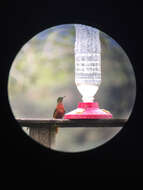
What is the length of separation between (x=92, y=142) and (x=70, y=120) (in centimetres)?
236

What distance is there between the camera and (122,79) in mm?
4773

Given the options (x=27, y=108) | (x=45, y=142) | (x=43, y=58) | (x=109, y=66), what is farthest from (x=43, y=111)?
(x=45, y=142)

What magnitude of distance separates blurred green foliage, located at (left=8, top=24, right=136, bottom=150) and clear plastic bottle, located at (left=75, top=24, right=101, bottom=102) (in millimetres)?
770

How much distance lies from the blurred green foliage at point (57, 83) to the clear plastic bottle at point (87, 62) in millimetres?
770

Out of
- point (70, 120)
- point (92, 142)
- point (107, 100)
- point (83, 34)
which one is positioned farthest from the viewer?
point (107, 100)

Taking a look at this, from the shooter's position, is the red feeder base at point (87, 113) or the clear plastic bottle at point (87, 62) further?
the clear plastic bottle at point (87, 62)

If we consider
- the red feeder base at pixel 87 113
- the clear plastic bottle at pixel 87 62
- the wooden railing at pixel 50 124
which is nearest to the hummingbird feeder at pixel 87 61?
the clear plastic bottle at pixel 87 62

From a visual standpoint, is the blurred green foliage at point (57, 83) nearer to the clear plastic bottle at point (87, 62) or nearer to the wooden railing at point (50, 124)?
the clear plastic bottle at point (87, 62)

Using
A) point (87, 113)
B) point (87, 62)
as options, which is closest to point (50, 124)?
point (87, 113)

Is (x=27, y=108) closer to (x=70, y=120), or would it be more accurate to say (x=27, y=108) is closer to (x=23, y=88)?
(x=23, y=88)

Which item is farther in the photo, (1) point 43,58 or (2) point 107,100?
(1) point 43,58

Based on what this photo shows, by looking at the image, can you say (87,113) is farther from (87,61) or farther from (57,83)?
(57,83)

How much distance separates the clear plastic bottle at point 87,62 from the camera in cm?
323

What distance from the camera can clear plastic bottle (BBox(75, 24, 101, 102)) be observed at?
3232 mm
